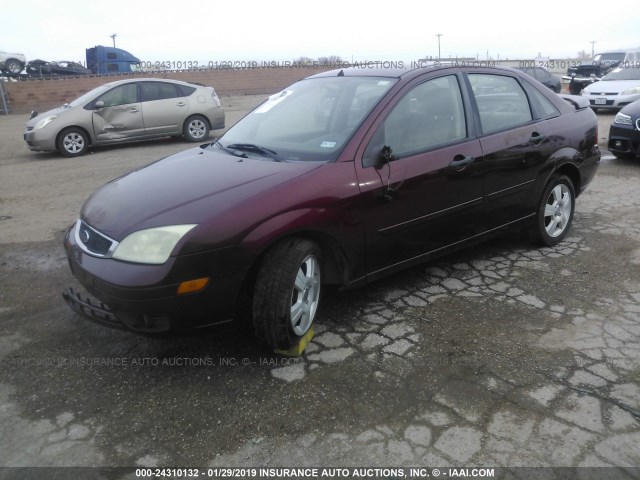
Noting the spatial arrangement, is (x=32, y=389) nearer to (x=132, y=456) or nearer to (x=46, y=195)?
(x=132, y=456)

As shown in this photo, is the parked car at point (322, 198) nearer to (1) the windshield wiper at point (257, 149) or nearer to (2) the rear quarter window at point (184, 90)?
(1) the windshield wiper at point (257, 149)

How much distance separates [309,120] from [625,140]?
6.35 metres

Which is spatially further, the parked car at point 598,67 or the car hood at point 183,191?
the parked car at point 598,67

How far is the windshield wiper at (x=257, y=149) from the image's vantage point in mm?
3620

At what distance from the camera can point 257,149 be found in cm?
379

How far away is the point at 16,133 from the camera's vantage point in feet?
50.7

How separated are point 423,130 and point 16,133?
48.8 feet

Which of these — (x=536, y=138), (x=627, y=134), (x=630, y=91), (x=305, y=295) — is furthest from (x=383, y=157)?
(x=630, y=91)

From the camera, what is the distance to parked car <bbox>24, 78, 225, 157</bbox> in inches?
Result: 427

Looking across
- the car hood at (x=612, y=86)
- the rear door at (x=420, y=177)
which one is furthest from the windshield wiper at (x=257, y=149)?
the car hood at (x=612, y=86)

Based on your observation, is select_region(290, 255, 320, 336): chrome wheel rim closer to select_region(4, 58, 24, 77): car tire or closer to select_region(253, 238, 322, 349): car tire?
select_region(253, 238, 322, 349): car tire

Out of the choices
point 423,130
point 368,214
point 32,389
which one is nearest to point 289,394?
point 368,214

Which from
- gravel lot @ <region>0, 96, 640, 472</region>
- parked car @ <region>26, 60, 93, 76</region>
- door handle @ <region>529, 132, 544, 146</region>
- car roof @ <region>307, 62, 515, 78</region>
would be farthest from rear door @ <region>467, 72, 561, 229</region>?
parked car @ <region>26, 60, 93, 76</region>

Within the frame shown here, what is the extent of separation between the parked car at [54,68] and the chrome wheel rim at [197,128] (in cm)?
1908
